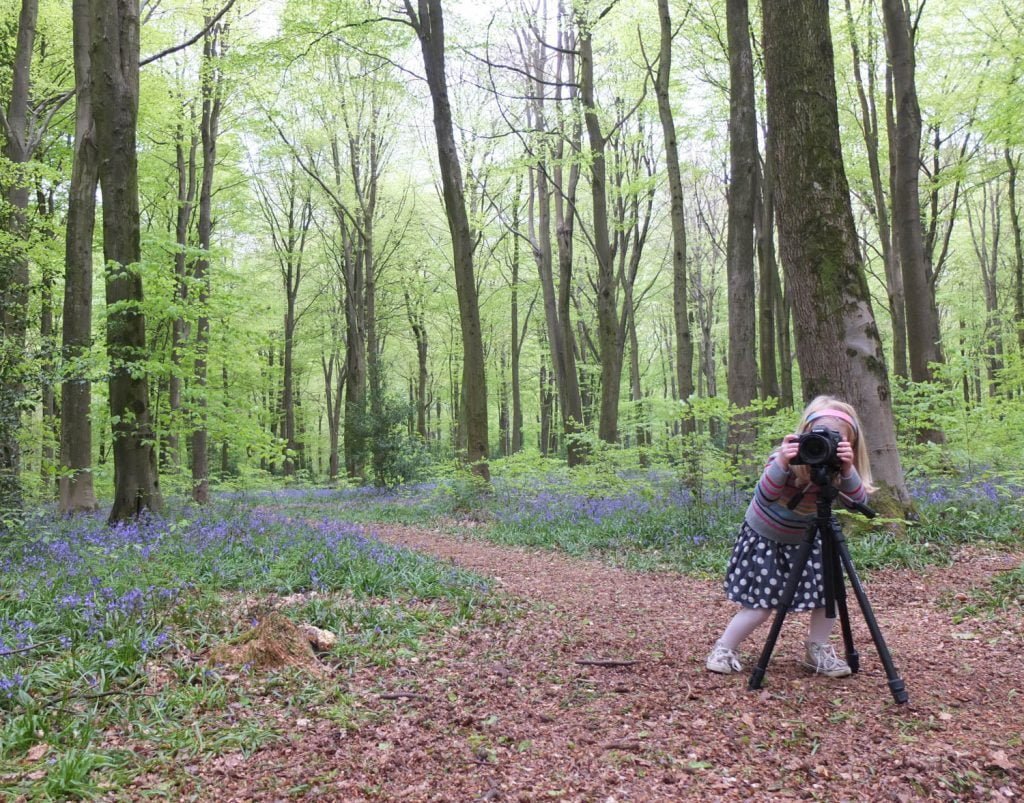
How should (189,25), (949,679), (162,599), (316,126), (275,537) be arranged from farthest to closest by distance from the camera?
(316,126)
(189,25)
(275,537)
(162,599)
(949,679)

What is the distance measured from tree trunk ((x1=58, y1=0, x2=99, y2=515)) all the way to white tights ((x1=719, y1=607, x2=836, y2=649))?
26.5 feet

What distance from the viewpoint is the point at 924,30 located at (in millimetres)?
15602

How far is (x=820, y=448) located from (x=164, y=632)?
151 inches

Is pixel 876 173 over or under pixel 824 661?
over

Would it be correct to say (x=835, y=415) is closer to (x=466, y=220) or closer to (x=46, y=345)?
(x=46, y=345)

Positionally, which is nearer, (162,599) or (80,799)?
(80,799)

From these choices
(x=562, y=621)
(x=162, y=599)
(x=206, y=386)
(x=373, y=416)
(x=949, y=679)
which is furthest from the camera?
(x=373, y=416)

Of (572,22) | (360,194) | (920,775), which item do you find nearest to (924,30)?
(572,22)

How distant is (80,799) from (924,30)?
21.0m

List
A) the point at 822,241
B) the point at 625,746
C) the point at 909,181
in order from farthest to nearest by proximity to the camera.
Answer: the point at 909,181
the point at 822,241
the point at 625,746

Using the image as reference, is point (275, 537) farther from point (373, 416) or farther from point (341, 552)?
point (373, 416)

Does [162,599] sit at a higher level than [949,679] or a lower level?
higher

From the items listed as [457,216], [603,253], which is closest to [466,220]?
[457,216]

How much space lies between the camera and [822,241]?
606cm
